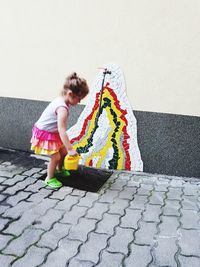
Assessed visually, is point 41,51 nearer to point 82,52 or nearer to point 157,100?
point 82,52

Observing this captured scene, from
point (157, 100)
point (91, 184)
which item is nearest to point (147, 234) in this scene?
point (91, 184)

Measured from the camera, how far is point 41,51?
420cm

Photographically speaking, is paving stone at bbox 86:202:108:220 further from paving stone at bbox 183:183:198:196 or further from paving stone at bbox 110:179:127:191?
paving stone at bbox 183:183:198:196

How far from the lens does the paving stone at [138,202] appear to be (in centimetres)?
326

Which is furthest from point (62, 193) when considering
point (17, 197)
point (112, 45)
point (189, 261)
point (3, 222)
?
point (112, 45)

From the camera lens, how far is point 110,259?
2.47m

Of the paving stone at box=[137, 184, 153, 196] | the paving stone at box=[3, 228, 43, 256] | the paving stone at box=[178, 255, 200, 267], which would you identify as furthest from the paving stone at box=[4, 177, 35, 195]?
the paving stone at box=[178, 255, 200, 267]

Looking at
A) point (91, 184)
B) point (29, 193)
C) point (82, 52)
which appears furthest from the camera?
point (82, 52)

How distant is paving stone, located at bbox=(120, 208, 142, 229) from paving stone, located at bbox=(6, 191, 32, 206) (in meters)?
0.95

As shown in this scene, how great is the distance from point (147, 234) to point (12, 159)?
2.13m

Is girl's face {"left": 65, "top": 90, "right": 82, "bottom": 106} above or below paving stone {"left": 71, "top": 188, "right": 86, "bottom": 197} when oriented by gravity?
above

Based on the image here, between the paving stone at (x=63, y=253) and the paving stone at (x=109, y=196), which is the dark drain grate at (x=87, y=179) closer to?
Answer: the paving stone at (x=109, y=196)

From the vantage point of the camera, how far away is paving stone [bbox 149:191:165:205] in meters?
3.37

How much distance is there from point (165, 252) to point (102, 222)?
60cm
